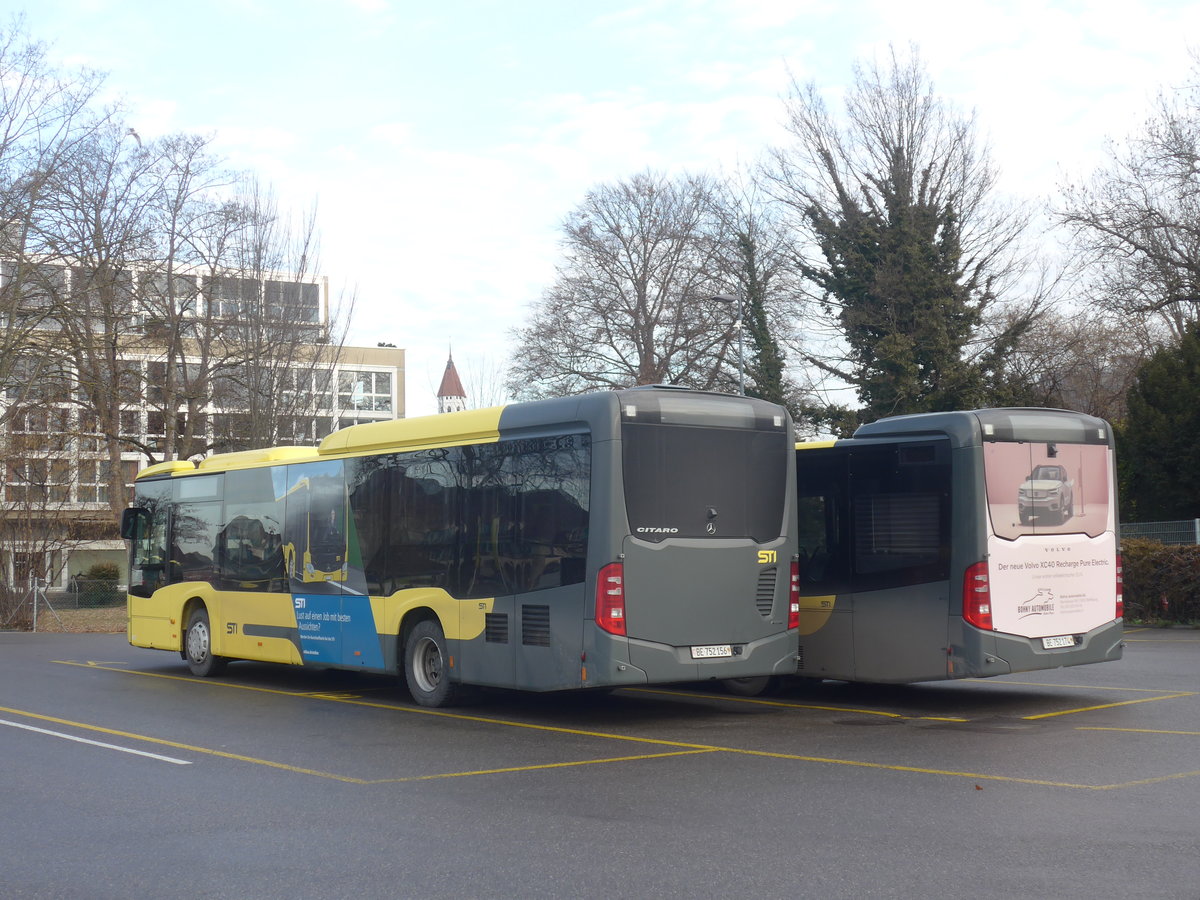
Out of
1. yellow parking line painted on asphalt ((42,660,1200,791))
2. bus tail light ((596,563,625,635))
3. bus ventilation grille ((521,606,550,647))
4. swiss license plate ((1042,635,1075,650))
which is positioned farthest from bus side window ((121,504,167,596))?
swiss license plate ((1042,635,1075,650))

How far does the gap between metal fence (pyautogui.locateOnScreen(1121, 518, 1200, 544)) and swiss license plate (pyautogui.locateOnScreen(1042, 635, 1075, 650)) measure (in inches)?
551

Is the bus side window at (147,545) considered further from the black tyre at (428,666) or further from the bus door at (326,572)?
the black tyre at (428,666)

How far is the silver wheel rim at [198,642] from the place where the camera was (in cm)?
1767

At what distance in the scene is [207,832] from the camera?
292 inches

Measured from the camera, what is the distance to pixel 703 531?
39.7 ft

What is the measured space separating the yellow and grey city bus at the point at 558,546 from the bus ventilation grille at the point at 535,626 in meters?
0.02

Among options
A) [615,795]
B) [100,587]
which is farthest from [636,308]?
[615,795]

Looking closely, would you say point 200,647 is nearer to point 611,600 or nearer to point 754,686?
point 754,686

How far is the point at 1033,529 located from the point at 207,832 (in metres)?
8.21

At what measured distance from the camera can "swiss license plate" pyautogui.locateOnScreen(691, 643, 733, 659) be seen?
11930 millimetres

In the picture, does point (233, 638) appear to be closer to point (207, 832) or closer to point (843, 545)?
point (843, 545)

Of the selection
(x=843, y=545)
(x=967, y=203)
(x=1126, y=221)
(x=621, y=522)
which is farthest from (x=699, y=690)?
(x=967, y=203)

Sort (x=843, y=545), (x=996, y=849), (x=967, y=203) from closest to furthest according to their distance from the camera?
(x=996, y=849) < (x=843, y=545) < (x=967, y=203)

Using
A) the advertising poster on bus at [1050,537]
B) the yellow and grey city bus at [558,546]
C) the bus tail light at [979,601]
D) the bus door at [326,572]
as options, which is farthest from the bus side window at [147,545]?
the advertising poster on bus at [1050,537]
